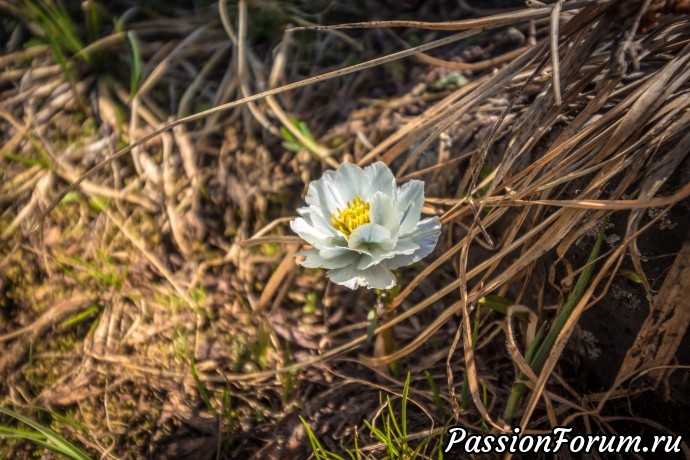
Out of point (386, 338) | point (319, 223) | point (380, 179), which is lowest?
point (386, 338)

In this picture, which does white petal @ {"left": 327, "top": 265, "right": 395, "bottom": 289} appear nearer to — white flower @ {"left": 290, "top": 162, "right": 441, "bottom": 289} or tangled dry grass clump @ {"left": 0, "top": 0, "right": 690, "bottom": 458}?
white flower @ {"left": 290, "top": 162, "right": 441, "bottom": 289}

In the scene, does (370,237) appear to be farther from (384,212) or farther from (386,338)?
(386,338)

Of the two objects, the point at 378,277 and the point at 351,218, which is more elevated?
the point at 351,218

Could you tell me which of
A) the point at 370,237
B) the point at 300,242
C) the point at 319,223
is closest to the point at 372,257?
the point at 370,237

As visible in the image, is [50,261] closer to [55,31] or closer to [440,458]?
[55,31]

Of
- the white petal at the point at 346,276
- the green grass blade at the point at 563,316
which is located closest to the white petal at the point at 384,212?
the white petal at the point at 346,276

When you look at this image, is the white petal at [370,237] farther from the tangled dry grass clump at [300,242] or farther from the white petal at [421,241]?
the tangled dry grass clump at [300,242]

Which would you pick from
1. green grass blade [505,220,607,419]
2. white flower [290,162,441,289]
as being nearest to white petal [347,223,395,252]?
white flower [290,162,441,289]
